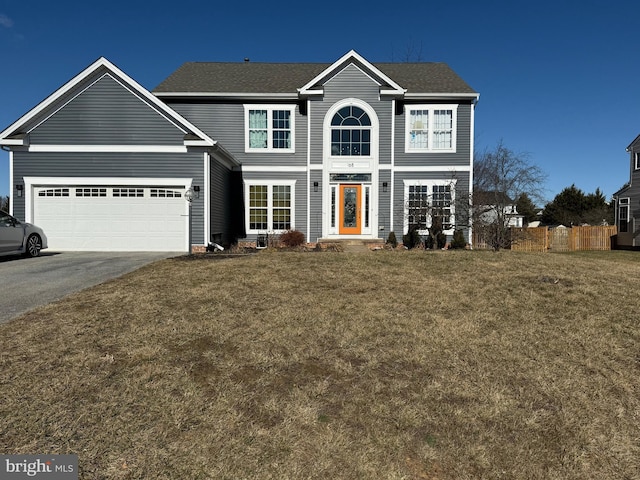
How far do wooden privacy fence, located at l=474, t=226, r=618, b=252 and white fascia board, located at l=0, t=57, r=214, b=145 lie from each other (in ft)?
55.6

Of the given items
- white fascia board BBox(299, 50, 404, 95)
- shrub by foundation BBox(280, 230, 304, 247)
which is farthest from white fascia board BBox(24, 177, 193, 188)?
white fascia board BBox(299, 50, 404, 95)

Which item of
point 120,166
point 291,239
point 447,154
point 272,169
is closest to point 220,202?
point 272,169

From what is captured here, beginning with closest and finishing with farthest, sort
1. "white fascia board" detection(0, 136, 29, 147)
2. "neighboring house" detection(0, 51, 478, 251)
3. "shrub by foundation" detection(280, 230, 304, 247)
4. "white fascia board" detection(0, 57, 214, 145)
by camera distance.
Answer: "white fascia board" detection(0, 136, 29, 147) → "white fascia board" detection(0, 57, 214, 145) → "shrub by foundation" detection(280, 230, 304, 247) → "neighboring house" detection(0, 51, 478, 251)

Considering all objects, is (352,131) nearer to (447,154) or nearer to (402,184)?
(402,184)

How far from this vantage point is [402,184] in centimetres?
1666

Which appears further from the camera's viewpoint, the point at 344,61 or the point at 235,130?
the point at 235,130

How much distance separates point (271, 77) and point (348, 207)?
773cm

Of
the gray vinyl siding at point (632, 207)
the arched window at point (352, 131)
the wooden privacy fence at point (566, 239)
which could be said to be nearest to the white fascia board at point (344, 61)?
the arched window at point (352, 131)

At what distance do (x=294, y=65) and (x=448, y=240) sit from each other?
1239cm

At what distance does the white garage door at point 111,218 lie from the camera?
44.8 ft

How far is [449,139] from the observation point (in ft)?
54.6

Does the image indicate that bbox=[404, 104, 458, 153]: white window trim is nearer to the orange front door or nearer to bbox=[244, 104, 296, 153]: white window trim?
the orange front door

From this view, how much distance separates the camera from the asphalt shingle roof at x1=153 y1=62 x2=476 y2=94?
1686 centimetres

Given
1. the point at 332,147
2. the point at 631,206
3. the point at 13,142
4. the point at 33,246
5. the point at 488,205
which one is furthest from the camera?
the point at 631,206
